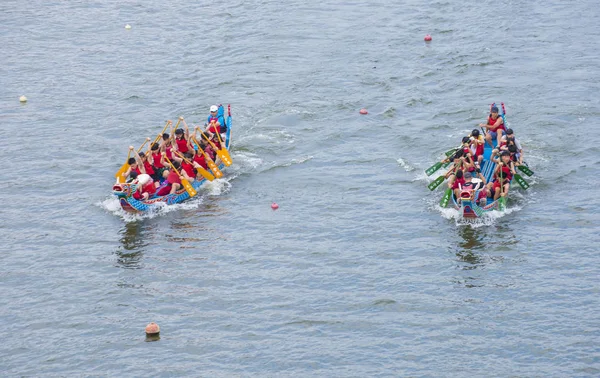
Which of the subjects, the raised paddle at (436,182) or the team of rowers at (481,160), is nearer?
the team of rowers at (481,160)

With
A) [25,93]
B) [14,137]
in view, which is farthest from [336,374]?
[25,93]

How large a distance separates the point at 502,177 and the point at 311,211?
596 cm

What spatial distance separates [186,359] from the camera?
21703mm

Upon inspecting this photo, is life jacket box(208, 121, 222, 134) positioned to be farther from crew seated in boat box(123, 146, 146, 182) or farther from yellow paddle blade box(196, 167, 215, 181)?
crew seated in boat box(123, 146, 146, 182)

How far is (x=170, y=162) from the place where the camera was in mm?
29469

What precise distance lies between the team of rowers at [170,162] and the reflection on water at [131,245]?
3.18ft

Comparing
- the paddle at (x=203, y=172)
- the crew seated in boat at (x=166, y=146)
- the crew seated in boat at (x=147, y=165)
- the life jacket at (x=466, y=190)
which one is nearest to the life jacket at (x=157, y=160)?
the crew seated in boat at (x=147, y=165)

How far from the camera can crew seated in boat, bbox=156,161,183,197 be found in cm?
2891

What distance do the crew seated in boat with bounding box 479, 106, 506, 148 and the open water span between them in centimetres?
167

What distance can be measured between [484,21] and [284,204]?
69.0ft

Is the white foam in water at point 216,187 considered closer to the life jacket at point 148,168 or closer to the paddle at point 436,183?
the life jacket at point 148,168

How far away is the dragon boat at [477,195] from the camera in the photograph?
2648 centimetres

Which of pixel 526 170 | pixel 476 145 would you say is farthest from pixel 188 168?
pixel 526 170

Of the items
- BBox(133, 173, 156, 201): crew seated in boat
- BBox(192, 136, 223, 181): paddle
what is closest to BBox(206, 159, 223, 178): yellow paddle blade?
BBox(192, 136, 223, 181): paddle
